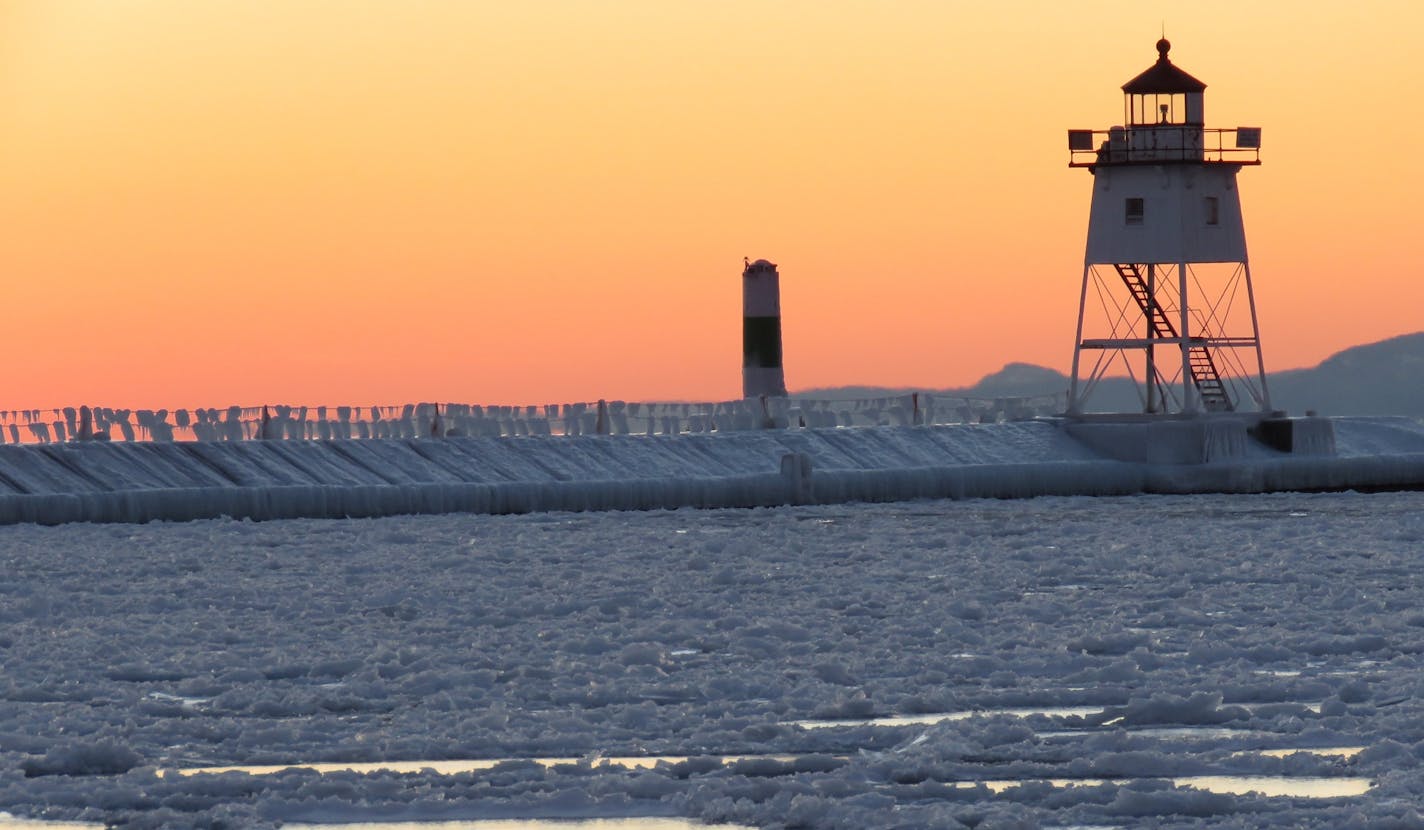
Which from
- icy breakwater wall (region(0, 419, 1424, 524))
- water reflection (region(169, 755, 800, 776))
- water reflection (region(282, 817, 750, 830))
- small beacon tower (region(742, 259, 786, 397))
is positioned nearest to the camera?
water reflection (region(282, 817, 750, 830))

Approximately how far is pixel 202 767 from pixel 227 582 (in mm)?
12042

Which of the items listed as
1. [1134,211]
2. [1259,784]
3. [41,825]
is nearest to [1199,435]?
[1134,211]

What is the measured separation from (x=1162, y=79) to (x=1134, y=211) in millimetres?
3184

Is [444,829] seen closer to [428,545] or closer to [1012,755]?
[1012,755]

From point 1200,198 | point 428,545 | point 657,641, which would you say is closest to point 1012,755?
point 657,641

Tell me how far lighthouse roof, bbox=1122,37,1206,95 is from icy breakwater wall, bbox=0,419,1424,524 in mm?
8735

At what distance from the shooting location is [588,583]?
79.5 feet

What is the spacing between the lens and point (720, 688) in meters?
15.1

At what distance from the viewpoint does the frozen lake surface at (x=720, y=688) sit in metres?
11.5

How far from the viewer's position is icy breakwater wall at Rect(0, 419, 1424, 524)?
124 ft

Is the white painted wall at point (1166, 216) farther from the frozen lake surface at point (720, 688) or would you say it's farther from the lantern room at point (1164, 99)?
the frozen lake surface at point (720, 688)

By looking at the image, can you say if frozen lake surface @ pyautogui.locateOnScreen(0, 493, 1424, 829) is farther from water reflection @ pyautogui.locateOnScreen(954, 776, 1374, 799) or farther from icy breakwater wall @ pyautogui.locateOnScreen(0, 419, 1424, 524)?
icy breakwater wall @ pyautogui.locateOnScreen(0, 419, 1424, 524)

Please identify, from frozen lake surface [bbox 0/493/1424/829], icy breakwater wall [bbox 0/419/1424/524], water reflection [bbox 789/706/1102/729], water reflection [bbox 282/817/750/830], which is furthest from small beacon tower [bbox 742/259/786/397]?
water reflection [bbox 282/817/750/830]

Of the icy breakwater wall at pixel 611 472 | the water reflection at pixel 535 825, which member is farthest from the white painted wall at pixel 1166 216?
the water reflection at pixel 535 825
